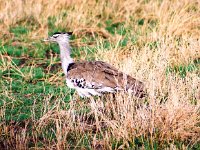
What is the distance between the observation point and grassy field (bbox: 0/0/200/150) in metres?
5.37

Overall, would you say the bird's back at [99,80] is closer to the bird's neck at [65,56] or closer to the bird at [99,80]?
the bird at [99,80]

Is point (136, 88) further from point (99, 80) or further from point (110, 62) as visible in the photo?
point (110, 62)

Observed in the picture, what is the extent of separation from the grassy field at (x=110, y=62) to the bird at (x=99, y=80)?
0.12m

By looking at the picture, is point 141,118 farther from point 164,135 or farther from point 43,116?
point 43,116

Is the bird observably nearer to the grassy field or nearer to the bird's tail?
the bird's tail

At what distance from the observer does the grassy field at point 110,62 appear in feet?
17.6

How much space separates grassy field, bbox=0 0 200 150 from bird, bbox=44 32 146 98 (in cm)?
12

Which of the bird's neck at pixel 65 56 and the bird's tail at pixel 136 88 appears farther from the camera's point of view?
the bird's neck at pixel 65 56

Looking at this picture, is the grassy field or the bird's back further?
the bird's back

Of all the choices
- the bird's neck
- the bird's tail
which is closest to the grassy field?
the bird's tail

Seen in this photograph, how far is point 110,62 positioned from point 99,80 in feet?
4.52

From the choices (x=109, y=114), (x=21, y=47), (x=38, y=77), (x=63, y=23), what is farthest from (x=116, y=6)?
(x=109, y=114)

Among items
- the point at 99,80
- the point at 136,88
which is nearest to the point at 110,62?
the point at 99,80

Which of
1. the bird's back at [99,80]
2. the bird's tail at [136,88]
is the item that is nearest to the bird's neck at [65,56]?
the bird's back at [99,80]
